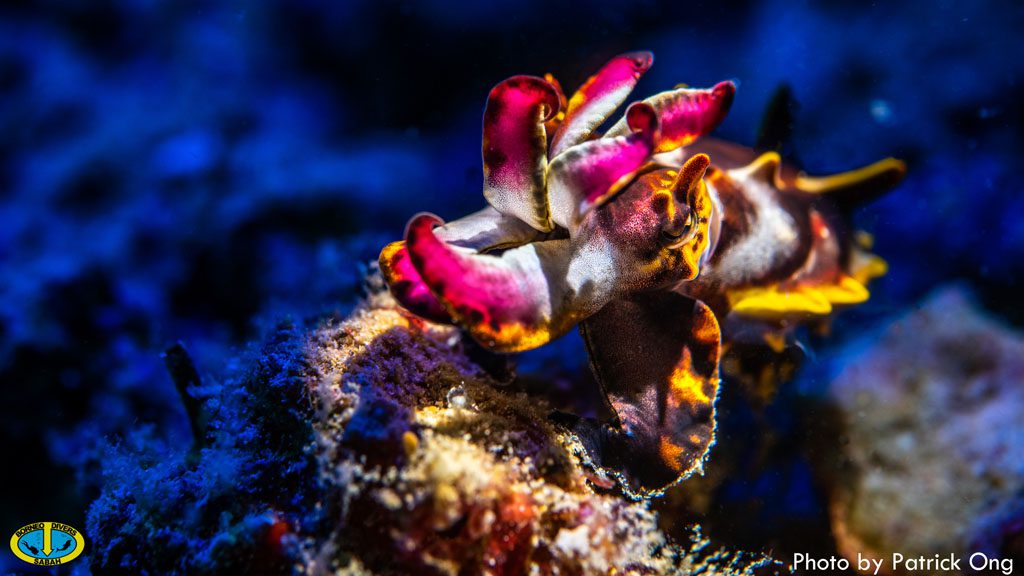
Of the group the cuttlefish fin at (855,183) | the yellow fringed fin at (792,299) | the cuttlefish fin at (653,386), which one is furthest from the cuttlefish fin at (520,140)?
the cuttlefish fin at (855,183)

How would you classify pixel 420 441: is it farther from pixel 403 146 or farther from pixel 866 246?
pixel 403 146

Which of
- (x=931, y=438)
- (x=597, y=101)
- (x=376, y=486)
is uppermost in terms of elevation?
(x=597, y=101)

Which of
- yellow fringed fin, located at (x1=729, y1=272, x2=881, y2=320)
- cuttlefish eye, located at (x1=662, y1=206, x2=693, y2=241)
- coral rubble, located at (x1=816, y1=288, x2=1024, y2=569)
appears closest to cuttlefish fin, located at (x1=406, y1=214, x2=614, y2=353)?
cuttlefish eye, located at (x1=662, y1=206, x2=693, y2=241)

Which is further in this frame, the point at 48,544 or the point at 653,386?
the point at 48,544

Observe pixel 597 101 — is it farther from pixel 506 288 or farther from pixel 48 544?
pixel 48 544

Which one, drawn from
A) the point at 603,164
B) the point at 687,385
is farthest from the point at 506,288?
the point at 687,385


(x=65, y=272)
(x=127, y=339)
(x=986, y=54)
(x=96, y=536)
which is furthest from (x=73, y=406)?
(x=986, y=54)
